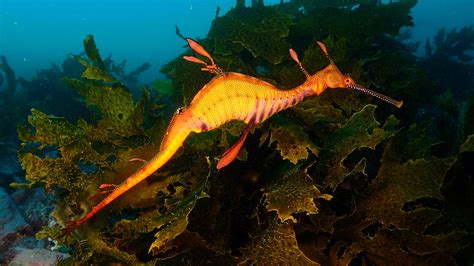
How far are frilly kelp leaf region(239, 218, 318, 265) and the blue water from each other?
26.7 meters

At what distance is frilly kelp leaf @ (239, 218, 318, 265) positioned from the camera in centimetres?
160

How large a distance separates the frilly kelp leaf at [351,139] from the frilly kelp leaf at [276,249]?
0.40 meters

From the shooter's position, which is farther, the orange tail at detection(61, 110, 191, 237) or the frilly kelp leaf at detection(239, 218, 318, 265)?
the frilly kelp leaf at detection(239, 218, 318, 265)

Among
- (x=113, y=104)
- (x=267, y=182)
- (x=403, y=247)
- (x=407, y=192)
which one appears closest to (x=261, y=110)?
(x=267, y=182)

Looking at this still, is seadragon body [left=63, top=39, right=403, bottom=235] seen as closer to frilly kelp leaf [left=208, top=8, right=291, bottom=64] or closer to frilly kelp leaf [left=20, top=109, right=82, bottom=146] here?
frilly kelp leaf [left=20, top=109, right=82, bottom=146]

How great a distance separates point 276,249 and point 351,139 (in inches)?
29.7

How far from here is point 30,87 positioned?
8242mm

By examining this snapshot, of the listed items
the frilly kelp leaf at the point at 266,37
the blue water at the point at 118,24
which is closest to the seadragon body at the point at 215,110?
the frilly kelp leaf at the point at 266,37

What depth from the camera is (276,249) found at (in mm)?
1645

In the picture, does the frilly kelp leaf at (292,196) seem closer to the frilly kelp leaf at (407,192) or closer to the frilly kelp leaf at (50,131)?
the frilly kelp leaf at (407,192)

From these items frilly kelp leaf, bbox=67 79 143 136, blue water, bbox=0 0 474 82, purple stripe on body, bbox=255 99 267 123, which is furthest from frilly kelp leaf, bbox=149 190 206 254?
blue water, bbox=0 0 474 82

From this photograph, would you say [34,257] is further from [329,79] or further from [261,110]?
[329,79]

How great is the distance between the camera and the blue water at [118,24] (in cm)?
3011

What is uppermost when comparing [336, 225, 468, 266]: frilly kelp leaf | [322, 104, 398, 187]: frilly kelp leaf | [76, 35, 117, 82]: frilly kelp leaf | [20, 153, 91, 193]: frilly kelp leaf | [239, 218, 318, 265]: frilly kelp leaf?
[76, 35, 117, 82]: frilly kelp leaf
